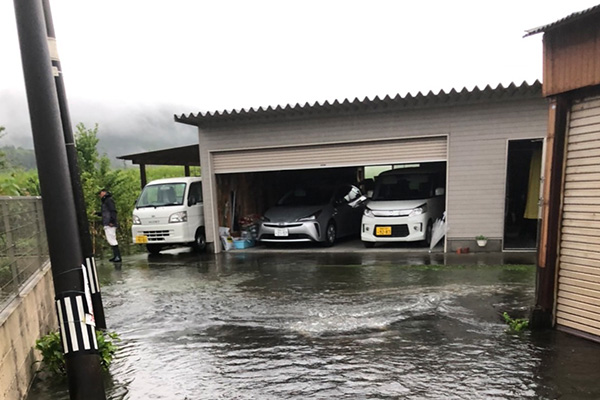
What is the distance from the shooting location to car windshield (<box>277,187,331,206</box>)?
1073cm

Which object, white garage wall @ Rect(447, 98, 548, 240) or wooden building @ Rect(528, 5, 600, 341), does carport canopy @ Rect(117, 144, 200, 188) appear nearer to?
white garage wall @ Rect(447, 98, 548, 240)

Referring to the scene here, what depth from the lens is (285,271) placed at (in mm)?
7723

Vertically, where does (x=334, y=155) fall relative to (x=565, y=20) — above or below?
below

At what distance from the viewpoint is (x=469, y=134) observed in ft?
27.3

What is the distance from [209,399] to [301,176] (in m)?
10.9

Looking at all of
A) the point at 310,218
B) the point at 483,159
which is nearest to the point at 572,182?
the point at 483,159

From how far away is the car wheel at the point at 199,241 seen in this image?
10469 millimetres

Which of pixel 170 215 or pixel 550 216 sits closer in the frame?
pixel 550 216

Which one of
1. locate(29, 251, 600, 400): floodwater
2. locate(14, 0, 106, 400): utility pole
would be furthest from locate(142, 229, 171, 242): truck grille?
locate(14, 0, 106, 400): utility pole

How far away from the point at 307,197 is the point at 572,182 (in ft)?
24.6

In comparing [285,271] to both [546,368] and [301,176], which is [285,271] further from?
[301,176]

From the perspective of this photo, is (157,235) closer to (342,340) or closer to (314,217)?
(314,217)

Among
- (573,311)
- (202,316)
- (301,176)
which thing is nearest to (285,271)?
(202,316)

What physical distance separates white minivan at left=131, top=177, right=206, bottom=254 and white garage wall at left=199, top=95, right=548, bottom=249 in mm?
3647
